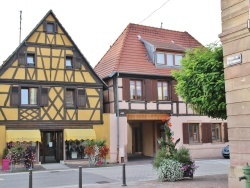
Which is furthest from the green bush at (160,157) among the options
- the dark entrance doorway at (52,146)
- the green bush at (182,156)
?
the dark entrance doorway at (52,146)

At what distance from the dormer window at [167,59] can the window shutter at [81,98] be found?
6.63 m

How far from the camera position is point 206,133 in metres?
29.7

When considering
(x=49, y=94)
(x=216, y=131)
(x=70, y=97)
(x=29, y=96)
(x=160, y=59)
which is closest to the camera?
(x=29, y=96)

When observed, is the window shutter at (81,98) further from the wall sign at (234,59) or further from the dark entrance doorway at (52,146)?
the wall sign at (234,59)

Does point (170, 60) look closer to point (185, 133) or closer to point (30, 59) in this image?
point (185, 133)

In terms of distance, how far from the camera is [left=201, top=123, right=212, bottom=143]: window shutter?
29562 millimetres

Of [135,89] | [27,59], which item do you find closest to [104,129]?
[135,89]

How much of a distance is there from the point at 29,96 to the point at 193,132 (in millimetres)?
13322

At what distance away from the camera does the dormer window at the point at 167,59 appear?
28844 millimetres

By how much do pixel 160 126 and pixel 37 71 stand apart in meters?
11.1

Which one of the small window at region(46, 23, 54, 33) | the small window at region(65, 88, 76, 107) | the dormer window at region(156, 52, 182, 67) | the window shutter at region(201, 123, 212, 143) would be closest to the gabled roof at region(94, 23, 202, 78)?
the dormer window at region(156, 52, 182, 67)

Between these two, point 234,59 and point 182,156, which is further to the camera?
point 182,156

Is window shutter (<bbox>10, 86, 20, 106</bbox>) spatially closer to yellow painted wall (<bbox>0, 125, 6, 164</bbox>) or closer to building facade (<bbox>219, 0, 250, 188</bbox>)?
yellow painted wall (<bbox>0, 125, 6, 164</bbox>)

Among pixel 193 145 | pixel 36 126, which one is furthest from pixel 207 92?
pixel 193 145
